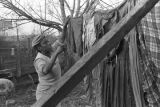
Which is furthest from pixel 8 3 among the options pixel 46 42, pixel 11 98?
pixel 46 42

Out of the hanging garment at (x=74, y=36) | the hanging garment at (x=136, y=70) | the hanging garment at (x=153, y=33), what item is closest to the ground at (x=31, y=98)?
the hanging garment at (x=74, y=36)

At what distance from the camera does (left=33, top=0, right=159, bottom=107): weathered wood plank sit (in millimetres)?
1149

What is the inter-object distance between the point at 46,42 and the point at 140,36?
1.76 meters

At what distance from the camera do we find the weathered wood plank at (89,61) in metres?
1.15

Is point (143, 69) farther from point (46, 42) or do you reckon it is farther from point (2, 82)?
point (2, 82)

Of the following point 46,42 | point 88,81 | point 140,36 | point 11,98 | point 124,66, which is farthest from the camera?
point 11,98

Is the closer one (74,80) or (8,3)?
(74,80)

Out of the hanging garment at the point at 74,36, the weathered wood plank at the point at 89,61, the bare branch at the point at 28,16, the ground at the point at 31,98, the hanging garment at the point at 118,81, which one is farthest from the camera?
the bare branch at the point at 28,16

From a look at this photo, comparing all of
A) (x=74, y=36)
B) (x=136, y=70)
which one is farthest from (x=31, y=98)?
(x=136, y=70)

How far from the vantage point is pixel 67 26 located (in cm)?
296

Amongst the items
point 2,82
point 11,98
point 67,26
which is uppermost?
point 67,26

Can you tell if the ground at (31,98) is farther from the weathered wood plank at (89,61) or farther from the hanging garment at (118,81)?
the weathered wood plank at (89,61)

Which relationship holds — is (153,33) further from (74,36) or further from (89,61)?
(74,36)

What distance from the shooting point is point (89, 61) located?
1.18 metres
